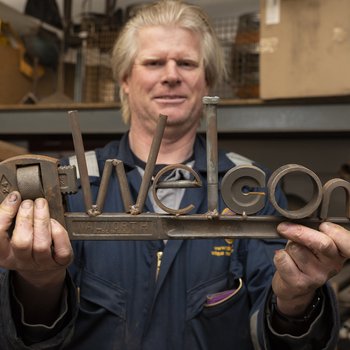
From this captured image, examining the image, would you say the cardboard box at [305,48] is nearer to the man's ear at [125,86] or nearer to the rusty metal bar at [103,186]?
the man's ear at [125,86]

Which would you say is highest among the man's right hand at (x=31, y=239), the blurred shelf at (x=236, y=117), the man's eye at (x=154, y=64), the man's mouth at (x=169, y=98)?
the man's eye at (x=154, y=64)

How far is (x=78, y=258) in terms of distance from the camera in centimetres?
93

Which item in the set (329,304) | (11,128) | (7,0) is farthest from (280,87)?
(7,0)

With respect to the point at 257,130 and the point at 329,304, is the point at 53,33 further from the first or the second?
the point at 329,304

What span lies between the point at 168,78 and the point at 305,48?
35cm

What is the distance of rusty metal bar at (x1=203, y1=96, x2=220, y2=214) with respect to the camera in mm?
682

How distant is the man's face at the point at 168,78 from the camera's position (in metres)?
0.99

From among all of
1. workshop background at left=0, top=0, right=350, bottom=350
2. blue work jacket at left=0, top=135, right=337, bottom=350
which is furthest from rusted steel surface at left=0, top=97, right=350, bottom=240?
workshop background at left=0, top=0, right=350, bottom=350

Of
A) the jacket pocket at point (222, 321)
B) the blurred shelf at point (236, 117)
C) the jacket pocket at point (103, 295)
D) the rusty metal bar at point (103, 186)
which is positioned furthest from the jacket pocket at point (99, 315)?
the blurred shelf at point (236, 117)

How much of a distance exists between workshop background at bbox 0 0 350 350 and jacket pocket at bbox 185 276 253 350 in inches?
18.0

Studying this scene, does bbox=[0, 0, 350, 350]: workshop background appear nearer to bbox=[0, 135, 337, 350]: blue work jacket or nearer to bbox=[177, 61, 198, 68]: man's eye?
bbox=[177, 61, 198, 68]: man's eye

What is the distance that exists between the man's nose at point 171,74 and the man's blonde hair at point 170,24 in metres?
0.09

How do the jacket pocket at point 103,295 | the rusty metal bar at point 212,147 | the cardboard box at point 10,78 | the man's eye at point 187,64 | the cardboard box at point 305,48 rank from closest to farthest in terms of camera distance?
the rusty metal bar at point 212,147 → the jacket pocket at point 103,295 → the man's eye at point 187,64 → the cardboard box at point 305,48 → the cardboard box at point 10,78

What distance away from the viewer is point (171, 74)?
3.19 feet
